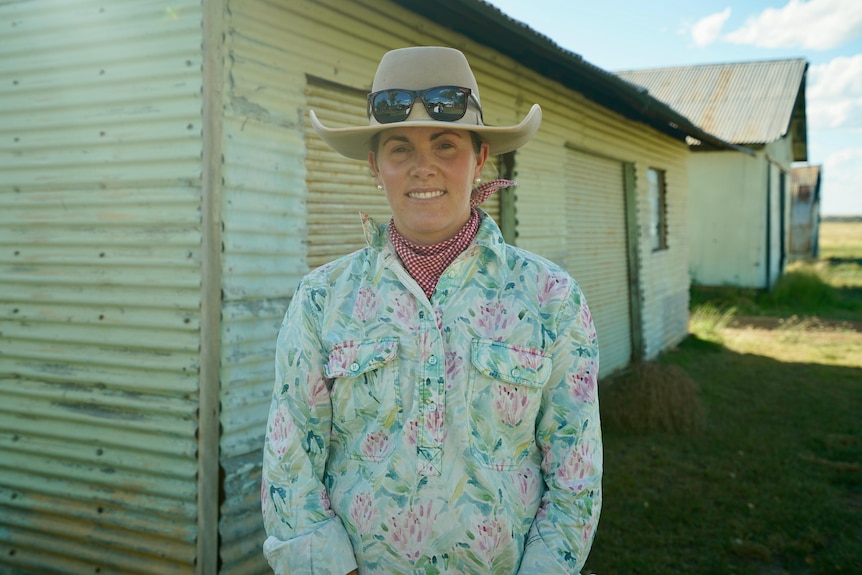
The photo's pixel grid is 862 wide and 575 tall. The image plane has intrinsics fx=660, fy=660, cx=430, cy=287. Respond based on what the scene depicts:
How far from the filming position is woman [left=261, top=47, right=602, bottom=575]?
1.67m

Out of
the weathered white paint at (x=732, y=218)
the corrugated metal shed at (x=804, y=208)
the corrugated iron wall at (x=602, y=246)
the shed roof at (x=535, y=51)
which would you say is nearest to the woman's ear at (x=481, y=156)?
the shed roof at (x=535, y=51)

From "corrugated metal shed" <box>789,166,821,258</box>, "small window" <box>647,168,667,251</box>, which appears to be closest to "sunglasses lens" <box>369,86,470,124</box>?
"small window" <box>647,168,667,251</box>

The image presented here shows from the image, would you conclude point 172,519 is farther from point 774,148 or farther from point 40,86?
point 774,148

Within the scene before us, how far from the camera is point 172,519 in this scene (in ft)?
11.2

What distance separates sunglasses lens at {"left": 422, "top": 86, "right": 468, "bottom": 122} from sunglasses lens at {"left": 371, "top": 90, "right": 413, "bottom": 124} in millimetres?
51

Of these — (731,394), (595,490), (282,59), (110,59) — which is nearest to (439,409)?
(595,490)

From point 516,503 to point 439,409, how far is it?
1.04 ft

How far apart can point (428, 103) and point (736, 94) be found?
68.5 ft

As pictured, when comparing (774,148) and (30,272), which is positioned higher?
(774,148)

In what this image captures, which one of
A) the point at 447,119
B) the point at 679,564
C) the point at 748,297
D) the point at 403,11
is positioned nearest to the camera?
the point at 447,119

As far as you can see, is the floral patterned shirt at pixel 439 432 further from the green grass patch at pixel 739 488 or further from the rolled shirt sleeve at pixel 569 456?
the green grass patch at pixel 739 488

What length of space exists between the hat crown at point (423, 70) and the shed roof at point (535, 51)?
2.63 meters

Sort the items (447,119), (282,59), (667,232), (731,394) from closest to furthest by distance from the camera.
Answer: (447,119), (282,59), (731,394), (667,232)

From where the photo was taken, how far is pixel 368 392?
172cm
